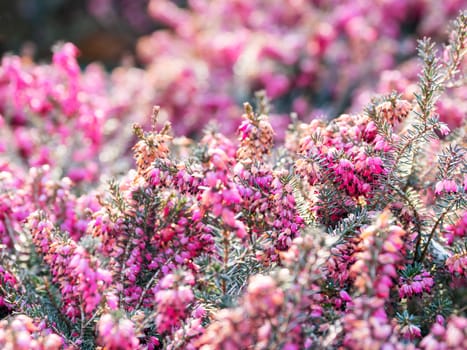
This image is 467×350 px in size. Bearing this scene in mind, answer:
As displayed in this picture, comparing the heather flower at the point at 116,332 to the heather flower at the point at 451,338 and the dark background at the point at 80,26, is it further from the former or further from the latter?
the dark background at the point at 80,26

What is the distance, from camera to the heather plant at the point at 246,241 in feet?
5.71

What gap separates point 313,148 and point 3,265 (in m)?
1.19

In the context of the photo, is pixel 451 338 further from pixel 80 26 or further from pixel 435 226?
pixel 80 26

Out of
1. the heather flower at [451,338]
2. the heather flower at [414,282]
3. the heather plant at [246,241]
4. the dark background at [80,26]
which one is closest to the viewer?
the heather flower at [451,338]

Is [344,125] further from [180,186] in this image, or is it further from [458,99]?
[458,99]

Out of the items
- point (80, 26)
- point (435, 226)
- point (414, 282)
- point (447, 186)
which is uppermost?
point (80, 26)

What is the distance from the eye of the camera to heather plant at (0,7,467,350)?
1.74 metres

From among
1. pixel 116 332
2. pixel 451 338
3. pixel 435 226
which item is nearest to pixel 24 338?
pixel 116 332

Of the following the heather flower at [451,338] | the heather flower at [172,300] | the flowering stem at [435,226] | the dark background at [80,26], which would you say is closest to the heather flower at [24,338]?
the heather flower at [172,300]

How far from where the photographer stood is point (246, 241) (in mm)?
1981

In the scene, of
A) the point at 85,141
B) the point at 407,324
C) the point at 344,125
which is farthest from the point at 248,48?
the point at 407,324

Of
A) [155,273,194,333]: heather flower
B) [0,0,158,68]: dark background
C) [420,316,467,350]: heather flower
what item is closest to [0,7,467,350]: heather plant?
[155,273,194,333]: heather flower

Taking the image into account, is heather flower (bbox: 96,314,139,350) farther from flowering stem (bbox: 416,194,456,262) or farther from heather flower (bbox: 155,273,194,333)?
flowering stem (bbox: 416,194,456,262)

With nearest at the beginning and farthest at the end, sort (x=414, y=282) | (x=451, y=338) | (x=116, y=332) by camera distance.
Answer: (x=451, y=338), (x=116, y=332), (x=414, y=282)
